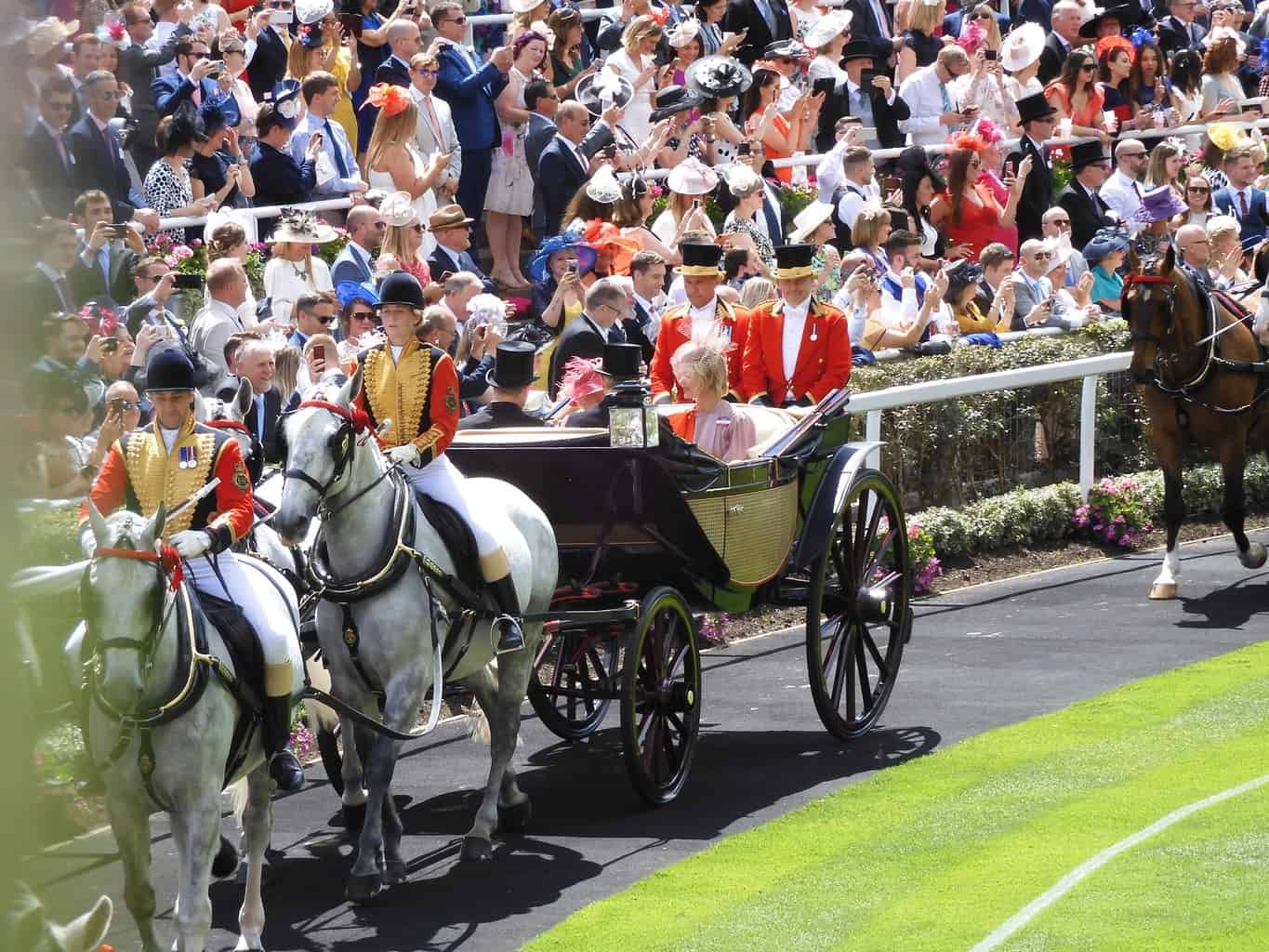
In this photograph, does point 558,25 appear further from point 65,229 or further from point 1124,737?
point 65,229

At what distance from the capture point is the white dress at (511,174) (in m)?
14.8

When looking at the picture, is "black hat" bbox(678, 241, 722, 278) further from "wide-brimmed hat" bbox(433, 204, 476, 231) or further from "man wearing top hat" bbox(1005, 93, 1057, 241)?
"man wearing top hat" bbox(1005, 93, 1057, 241)

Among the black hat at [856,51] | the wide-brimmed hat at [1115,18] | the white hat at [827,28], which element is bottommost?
the black hat at [856,51]

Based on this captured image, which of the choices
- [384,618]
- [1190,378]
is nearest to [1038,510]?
[1190,378]

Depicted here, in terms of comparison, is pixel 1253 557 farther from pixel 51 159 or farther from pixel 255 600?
pixel 51 159

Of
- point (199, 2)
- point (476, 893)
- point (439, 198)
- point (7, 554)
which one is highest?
point (199, 2)

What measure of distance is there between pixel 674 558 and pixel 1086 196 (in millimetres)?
11048

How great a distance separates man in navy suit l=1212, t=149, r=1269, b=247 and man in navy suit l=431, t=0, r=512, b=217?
8168mm

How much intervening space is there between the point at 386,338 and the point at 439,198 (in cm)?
603

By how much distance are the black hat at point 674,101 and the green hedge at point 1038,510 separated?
3.96 metres

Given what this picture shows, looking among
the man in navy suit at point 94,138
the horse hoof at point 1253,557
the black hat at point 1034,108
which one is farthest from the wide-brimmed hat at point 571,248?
the man in navy suit at point 94,138

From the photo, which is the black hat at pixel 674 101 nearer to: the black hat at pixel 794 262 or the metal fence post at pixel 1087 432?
the metal fence post at pixel 1087 432

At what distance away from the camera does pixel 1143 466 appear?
615 inches

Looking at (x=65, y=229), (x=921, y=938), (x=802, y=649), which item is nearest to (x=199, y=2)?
(x=802, y=649)
